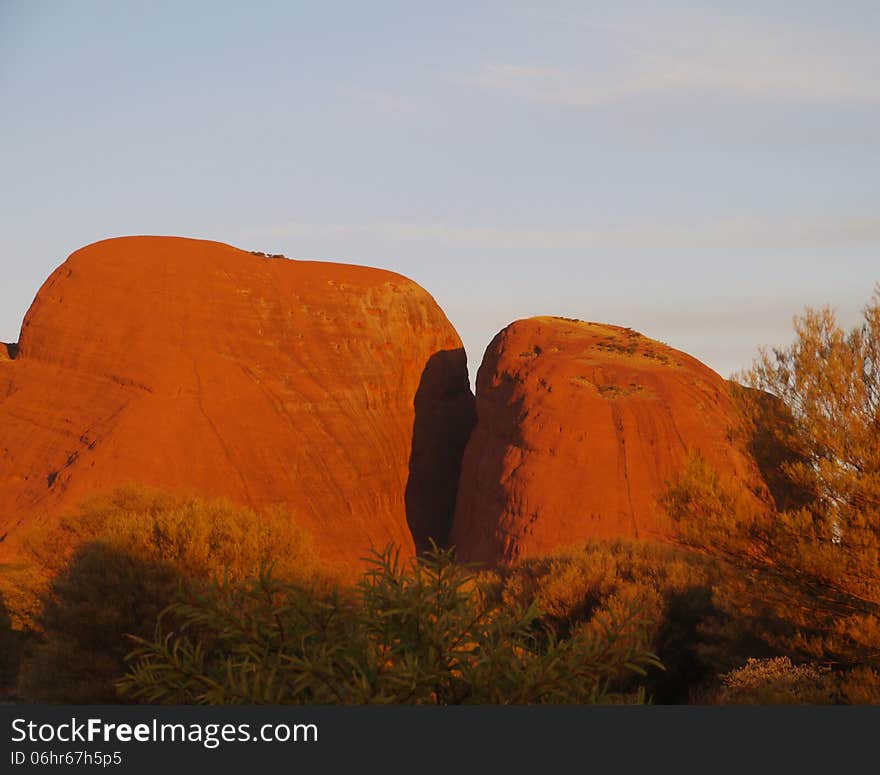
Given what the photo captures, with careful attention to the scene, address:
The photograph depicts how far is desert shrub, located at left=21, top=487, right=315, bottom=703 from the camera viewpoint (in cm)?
1600

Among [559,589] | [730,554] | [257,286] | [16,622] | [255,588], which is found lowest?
[16,622]

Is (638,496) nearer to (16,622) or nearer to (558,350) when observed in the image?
(558,350)

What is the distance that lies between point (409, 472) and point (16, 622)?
25.8 meters

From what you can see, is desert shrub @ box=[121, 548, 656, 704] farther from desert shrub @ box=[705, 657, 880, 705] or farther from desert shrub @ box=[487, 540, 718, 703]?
desert shrub @ box=[487, 540, 718, 703]

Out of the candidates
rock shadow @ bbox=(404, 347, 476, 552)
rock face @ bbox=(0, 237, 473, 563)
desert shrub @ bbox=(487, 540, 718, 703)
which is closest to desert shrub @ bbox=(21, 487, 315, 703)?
desert shrub @ bbox=(487, 540, 718, 703)

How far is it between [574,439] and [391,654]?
33.8m

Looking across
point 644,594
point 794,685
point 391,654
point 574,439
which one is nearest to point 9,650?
point 644,594

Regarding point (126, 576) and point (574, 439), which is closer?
point (126, 576)

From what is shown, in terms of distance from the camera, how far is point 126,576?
16.6m

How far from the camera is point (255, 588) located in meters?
6.84

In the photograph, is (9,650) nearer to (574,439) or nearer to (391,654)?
(391,654)

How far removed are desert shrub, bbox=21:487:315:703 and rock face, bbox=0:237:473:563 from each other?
19.6 metres

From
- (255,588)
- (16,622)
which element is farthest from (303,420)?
(255,588)

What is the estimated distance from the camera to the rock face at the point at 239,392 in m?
40.3
